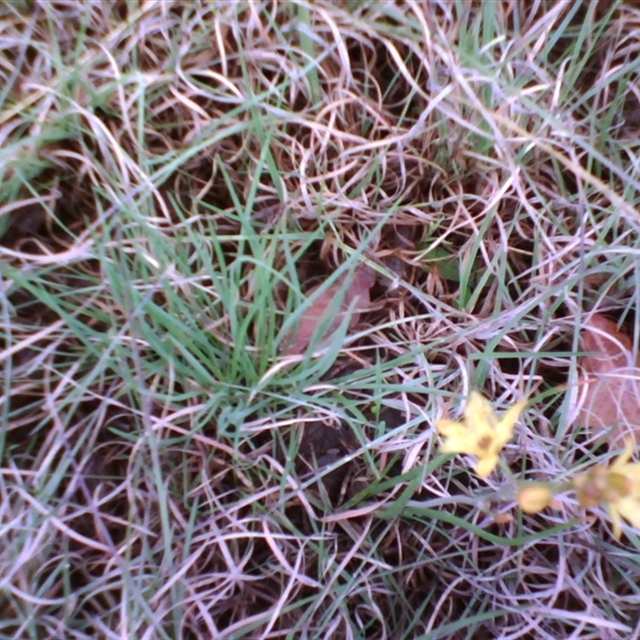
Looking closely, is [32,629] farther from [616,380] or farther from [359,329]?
[616,380]

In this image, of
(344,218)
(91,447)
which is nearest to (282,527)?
(91,447)

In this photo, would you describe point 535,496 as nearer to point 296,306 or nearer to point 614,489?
point 614,489

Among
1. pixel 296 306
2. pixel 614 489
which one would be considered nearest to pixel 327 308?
pixel 296 306

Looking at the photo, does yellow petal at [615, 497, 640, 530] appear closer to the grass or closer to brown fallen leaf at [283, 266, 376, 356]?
the grass

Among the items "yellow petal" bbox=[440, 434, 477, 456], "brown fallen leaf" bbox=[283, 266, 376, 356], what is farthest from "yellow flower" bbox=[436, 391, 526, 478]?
"brown fallen leaf" bbox=[283, 266, 376, 356]

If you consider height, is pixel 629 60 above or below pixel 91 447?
above

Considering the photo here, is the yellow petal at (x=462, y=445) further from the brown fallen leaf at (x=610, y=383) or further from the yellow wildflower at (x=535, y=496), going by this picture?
the brown fallen leaf at (x=610, y=383)
